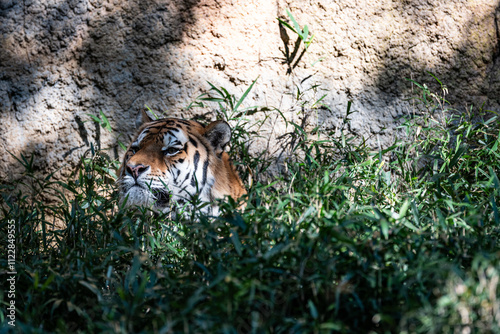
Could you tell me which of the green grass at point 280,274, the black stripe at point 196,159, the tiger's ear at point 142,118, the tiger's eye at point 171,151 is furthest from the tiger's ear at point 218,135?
the green grass at point 280,274

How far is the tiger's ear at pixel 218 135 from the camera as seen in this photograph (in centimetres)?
359

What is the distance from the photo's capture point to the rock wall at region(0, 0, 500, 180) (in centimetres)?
407

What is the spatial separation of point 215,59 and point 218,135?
853 millimetres

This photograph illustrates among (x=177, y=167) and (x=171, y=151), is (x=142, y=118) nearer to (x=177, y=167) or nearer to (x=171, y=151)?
(x=171, y=151)

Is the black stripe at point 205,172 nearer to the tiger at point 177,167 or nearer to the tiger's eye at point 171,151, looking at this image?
the tiger at point 177,167

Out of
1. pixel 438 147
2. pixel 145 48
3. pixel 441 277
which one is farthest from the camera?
pixel 145 48

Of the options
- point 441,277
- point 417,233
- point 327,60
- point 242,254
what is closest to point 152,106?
point 327,60

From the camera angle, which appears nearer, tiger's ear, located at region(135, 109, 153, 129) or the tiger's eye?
the tiger's eye

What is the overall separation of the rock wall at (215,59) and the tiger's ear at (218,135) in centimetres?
59

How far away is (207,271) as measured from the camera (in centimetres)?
213

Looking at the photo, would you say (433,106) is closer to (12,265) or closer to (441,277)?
(441,277)

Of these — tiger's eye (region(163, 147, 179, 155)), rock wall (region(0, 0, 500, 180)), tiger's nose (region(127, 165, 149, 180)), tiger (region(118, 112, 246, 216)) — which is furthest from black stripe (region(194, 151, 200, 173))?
rock wall (region(0, 0, 500, 180))

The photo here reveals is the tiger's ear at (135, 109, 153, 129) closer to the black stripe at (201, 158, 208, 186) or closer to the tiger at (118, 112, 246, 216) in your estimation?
the tiger at (118, 112, 246, 216)

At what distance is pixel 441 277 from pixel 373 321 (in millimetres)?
312
